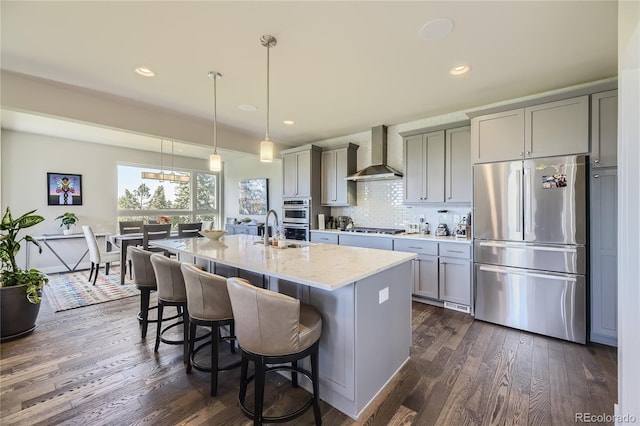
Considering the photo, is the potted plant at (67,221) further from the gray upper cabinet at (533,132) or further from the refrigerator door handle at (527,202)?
the refrigerator door handle at (527,202)

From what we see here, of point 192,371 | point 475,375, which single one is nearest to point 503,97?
point 475,375

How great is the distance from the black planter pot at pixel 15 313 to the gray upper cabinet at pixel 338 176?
4.06m

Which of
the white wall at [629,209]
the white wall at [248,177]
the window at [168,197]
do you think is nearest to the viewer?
the white wall at [629,209]

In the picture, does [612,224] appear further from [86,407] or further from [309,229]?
[86,407]

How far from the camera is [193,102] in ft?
11.4

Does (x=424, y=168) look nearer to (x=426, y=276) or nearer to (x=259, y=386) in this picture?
(x=426, y=276)

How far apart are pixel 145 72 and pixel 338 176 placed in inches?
124

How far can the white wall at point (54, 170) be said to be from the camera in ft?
16.3

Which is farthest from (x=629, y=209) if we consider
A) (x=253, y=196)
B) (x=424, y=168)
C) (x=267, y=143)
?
(x=253, y=196)

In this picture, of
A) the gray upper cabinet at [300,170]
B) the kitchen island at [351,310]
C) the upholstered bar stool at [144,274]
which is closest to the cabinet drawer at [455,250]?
the kitchen island at [351,310]

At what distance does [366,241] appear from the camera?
419 cm

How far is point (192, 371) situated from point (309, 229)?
121 inches

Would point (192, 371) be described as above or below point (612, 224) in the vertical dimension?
below

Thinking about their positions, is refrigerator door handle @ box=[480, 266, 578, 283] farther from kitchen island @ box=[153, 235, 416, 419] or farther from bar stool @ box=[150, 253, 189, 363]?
bar stool @ box=[150, 253, 189, 363]
